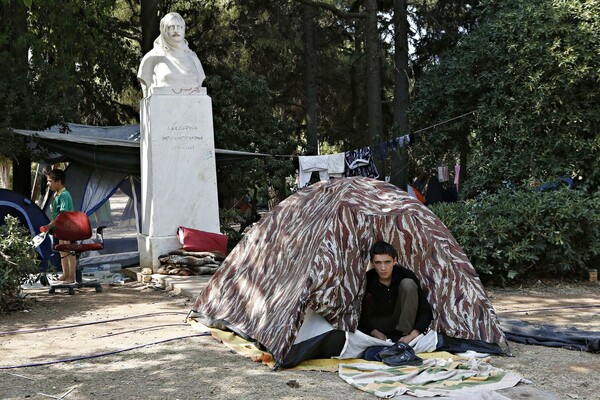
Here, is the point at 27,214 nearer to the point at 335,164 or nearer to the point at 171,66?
the point at 171,66

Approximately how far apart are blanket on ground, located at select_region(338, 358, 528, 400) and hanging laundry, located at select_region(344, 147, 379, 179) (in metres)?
9.20

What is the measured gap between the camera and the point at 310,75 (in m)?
18.5

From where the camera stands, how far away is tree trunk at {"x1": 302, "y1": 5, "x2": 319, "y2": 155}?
18277mm

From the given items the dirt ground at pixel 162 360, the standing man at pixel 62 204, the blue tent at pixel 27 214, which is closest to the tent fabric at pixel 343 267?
the dirt ground at pixel 162 360

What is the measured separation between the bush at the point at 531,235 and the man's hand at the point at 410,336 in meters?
3.47

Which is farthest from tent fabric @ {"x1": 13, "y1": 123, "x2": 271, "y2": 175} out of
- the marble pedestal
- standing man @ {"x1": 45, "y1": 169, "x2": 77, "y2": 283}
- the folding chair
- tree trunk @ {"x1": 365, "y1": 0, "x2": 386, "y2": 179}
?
tree trunk @ {"x1": 365, "y1": 0, "x2": 386, "y2": 179}

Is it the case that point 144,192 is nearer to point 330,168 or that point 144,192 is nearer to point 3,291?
point 3,291

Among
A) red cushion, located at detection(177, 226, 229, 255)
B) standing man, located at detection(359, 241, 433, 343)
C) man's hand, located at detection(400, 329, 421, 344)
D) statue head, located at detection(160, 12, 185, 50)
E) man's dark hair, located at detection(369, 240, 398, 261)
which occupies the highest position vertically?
statue head, located at detection(160, 12, 185, 50)

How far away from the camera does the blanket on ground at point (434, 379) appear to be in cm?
502

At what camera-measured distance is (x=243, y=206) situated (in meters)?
17.0

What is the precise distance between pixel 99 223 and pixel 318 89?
905 cm

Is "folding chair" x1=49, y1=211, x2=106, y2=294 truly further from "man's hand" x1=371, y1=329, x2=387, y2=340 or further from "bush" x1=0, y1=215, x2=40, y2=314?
"man's hand" x1=371, y1=329, x2=387, y2=340

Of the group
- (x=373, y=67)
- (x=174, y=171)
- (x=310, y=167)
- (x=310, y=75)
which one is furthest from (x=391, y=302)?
(x=310, y=75)

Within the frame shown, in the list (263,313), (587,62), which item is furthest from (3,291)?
(587,62)
